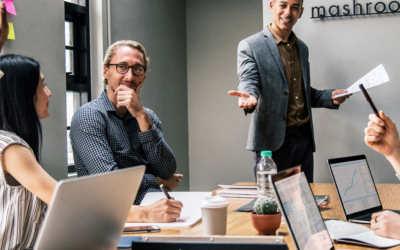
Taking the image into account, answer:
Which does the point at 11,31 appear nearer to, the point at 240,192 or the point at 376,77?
the point at 240,192

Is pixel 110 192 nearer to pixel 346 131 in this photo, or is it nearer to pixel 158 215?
pixel 158 215

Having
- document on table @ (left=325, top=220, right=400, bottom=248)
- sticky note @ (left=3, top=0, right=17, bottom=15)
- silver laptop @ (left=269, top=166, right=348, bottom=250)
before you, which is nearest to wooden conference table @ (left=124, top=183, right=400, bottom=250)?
document on table @ (left=325, top=220, right=400, bottom=248)

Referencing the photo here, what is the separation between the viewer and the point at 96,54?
318 cm

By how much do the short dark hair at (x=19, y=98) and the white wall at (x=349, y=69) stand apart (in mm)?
2140

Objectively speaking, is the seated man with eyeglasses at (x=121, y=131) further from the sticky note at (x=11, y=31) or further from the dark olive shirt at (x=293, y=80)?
the dark olive shirt at (x=293, y=80)

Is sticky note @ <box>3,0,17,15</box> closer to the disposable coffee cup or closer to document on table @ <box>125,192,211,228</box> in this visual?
document on table @ <box>125,192,211,228</box>

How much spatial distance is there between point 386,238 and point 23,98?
119 cm

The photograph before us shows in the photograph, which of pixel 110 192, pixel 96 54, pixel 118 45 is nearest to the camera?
pixel 110 192

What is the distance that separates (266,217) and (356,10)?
7.44 ft

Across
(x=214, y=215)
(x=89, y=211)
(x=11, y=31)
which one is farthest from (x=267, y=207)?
(x=11, y=31)

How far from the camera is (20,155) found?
1.10 metres

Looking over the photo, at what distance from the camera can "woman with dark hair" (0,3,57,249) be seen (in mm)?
1084

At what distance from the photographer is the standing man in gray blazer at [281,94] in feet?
7.93

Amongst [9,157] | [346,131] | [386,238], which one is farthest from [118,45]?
[346,131]
